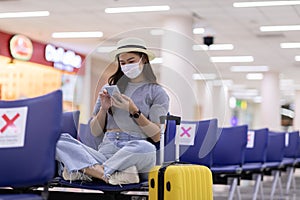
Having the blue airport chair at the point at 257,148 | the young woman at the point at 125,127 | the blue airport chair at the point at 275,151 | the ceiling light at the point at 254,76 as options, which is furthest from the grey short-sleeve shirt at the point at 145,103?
the ceiling light at the point at 254,76

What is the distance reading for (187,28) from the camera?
10406 millimetres

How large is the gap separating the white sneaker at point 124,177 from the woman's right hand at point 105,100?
1.10 ft

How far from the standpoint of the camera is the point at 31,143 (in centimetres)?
194

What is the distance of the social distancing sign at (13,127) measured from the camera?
195 cm

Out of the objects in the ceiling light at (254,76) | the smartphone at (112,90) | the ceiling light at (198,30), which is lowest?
the smartphone at (112,90)

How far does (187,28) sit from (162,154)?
25.0 feet

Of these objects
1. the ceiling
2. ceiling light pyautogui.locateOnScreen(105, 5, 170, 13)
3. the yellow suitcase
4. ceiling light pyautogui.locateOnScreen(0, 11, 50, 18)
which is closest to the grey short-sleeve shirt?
the yellow suitcase

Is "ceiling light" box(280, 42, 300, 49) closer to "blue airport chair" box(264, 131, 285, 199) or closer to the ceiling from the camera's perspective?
the ceiling

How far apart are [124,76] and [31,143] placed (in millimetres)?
1104

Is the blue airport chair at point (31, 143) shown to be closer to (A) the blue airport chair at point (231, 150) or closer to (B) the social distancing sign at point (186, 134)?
(B) the social distancing sign at point (186, 134)

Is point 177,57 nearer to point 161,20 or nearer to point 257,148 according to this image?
point 257,148

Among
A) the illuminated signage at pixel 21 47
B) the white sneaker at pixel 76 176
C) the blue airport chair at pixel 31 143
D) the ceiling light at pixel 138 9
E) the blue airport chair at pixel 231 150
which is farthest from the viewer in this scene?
the illuminated signage at pixel 21 47

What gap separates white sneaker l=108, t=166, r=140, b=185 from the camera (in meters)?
2.85

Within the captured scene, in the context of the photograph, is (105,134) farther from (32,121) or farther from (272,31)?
(272,31)
